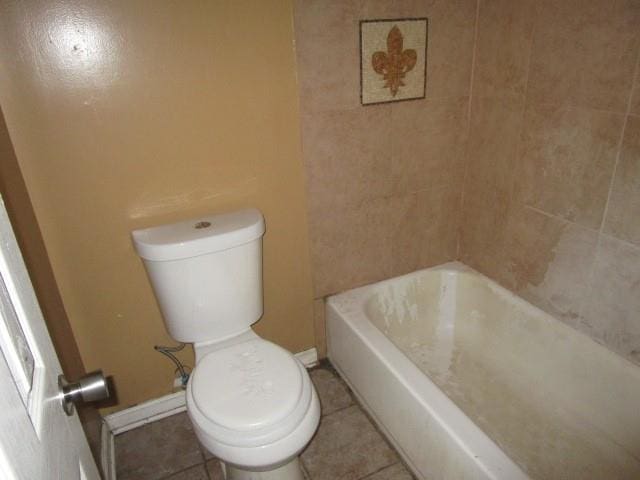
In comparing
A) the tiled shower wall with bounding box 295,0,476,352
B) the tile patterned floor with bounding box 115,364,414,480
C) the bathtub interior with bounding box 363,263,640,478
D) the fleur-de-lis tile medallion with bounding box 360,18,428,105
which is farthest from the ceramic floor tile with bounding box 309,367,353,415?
the fleur-de-lis tile medallion with bounding box 360,18,428,105

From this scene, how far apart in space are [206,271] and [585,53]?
1.39 m

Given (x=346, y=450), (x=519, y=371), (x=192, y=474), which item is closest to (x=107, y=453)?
(x=192, y=474)

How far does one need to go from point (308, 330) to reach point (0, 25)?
1518mm

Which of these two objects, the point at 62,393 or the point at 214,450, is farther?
the point at 214,450

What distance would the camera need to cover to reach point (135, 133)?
4.59 feet

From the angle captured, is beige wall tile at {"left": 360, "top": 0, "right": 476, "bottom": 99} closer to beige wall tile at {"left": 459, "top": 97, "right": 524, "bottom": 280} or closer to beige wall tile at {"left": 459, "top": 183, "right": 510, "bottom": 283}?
beige wall tile at {"left": 459, "top": 97, "right": 524, "bottom": 280}

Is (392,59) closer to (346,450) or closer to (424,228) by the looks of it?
(424,228)

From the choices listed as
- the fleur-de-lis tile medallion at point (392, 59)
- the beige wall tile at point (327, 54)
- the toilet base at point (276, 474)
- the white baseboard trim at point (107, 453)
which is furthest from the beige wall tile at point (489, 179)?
the white baseboard trim at point (107, 453)

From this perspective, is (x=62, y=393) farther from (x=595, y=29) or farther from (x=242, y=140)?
(x=595, y=29)

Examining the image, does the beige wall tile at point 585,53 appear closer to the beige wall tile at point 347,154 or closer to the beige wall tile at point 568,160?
the beige wall tile at point 568,160

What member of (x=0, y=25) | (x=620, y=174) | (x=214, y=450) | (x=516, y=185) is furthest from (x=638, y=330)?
(x=0, y=25)

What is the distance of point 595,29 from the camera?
1321 millimetres

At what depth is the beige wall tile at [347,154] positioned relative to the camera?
165 cm

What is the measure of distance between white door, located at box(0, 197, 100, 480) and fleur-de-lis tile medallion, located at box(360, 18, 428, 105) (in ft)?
4.39
